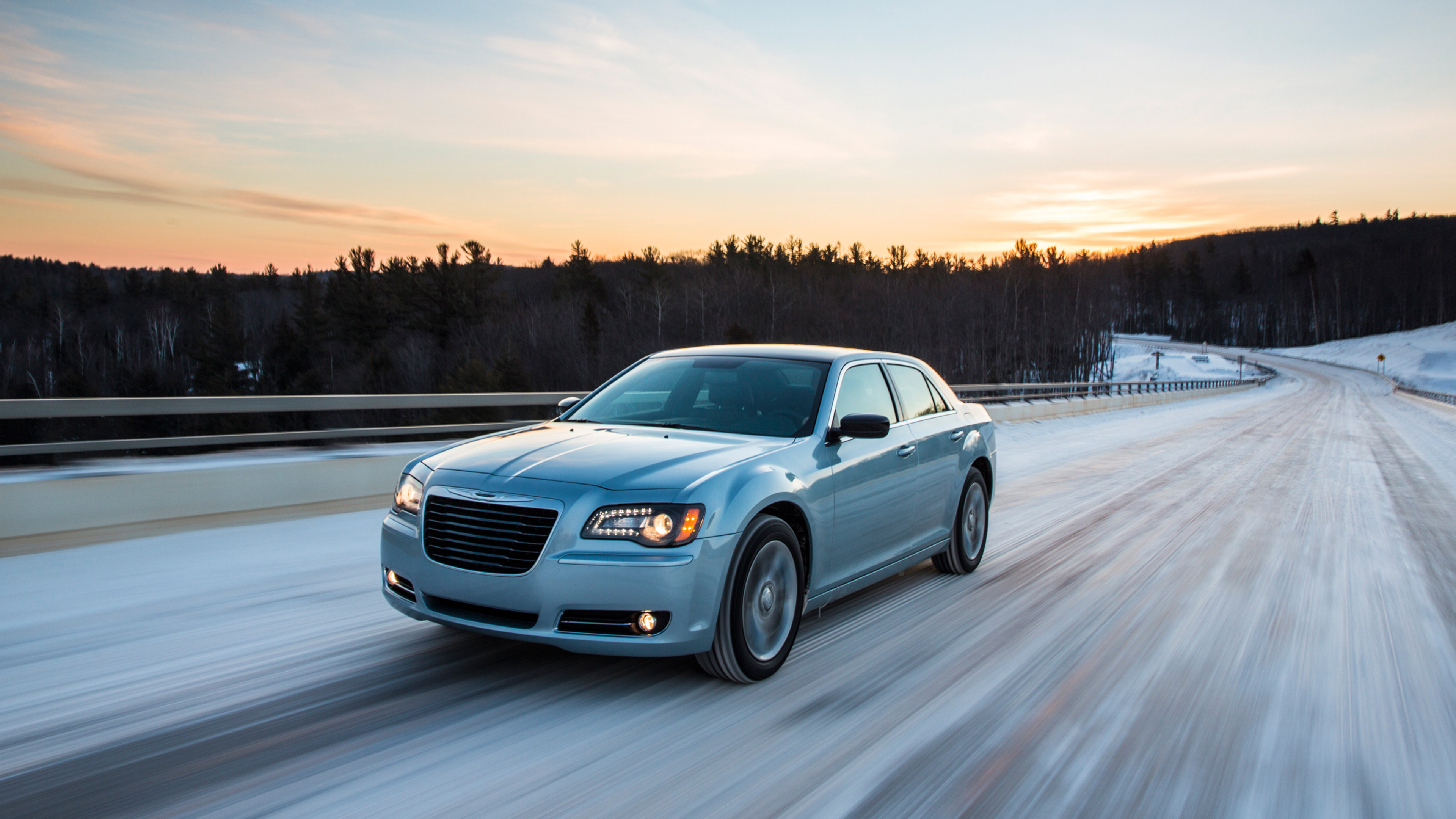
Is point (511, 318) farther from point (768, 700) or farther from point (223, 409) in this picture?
point (768, 700)

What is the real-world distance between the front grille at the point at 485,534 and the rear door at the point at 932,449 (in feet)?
9.02

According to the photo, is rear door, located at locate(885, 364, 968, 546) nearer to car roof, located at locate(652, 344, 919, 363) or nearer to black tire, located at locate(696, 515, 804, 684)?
car roof, located at locate(652, 344, 919, 363)

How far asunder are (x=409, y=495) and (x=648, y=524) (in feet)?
4.27

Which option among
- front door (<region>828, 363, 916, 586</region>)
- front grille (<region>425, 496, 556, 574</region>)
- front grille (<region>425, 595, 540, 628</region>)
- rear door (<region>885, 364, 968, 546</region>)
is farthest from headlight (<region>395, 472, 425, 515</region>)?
rear door (<region>885, 364, 968, 546</region>)

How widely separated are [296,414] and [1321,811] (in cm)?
4787

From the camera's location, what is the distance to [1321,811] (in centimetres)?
317

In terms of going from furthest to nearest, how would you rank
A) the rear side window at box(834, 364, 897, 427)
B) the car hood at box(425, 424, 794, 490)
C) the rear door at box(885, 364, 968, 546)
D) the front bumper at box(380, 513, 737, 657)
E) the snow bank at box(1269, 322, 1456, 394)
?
the snow bank at box(1269, 322, 1456, 394) → the rear door at box(885, 364, 968, 546) → the rear side window at box(834, 364, 897, 427) → the car hood at box(425, 424, 794, 490) → the front bumper at box(380, 513, 737, 657)

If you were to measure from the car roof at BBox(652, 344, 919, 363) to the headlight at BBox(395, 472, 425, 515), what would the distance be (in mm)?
1617

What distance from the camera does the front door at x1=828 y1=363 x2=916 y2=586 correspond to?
4980 millimetres

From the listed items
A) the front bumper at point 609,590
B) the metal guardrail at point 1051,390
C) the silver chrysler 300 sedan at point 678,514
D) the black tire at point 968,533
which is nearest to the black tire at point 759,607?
the silver chrysler 300 sedan at point 678,514

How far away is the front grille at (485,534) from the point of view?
3.90 meters

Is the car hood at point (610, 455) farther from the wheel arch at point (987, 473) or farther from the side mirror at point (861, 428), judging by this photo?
the wheel arch at point (987, 473)

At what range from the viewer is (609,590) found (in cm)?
384

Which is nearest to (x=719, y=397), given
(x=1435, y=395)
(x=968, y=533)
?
(x=968, y=533)
